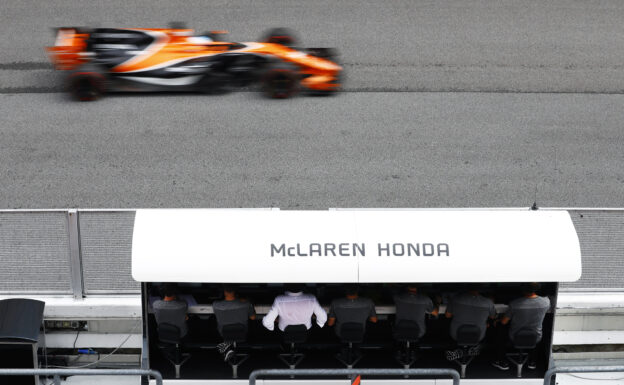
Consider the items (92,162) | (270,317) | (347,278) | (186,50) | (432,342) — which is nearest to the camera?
(347,278)

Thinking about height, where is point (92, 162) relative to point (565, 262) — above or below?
above

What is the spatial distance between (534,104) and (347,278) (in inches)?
408

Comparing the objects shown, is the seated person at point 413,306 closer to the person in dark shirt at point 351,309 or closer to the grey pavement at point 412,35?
the person in dark shirt at point 351,309

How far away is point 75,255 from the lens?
9.28m

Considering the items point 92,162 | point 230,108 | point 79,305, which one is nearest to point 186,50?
point 230,108

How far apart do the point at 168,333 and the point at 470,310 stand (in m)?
3.49

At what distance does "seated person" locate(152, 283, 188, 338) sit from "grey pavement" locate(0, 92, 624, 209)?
14.1 feet

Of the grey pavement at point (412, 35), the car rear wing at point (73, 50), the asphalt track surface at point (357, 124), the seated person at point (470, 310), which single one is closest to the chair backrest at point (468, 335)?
the seated person at point (470, 310)

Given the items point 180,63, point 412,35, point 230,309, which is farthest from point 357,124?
point 230,309

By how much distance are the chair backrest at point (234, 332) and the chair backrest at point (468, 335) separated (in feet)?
8.22

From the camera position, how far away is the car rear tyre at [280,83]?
15922 millimetres

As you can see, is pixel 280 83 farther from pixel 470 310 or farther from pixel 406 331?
pixel 470 310

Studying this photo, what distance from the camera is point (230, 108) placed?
16.2m

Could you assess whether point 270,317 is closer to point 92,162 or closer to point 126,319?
point 126,319
